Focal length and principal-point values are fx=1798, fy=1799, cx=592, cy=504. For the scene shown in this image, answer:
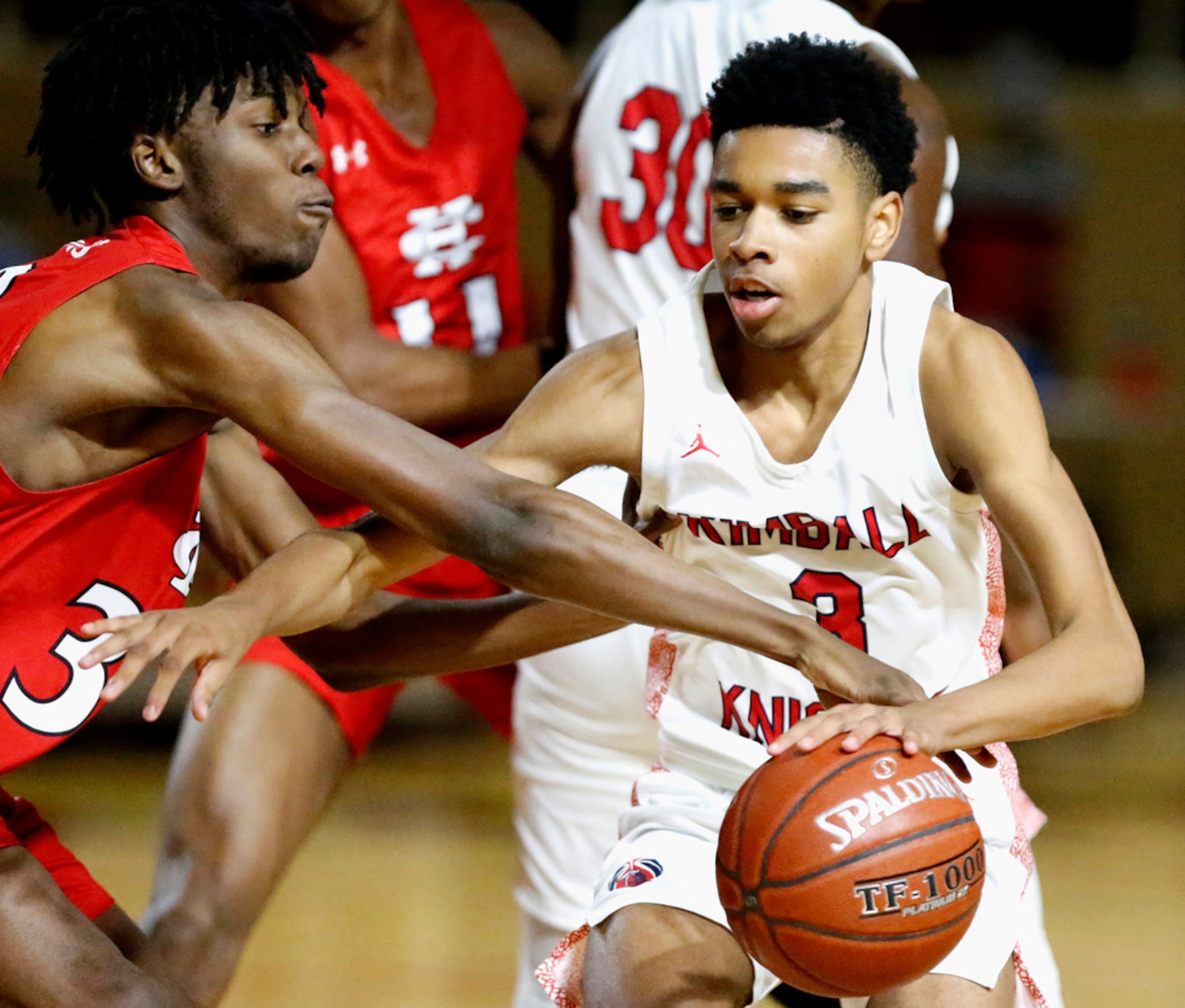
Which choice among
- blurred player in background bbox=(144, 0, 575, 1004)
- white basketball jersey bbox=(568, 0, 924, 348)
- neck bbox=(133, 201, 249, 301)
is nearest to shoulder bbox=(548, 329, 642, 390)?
neck bbox=(133, 201, 249, 301)

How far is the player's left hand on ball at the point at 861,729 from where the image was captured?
94.0 inches

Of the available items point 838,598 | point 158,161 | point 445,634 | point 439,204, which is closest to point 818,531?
point 838,598

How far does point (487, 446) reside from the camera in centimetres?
288

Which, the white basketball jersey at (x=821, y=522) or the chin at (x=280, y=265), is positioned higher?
the chin at (x=280, y=265)

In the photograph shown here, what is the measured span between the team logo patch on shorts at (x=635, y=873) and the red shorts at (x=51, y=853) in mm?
862

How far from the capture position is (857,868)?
2363 mm

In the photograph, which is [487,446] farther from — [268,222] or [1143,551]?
[1143,551]

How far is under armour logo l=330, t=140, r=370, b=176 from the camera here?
3947 millimetres

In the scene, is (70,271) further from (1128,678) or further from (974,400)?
(1128,678)

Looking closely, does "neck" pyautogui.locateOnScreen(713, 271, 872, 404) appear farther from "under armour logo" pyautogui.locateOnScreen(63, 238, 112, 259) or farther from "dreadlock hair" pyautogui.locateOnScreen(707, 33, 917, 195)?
"under armour logo" pyautogui.locateOnScreen(63, 238, 112, 259)

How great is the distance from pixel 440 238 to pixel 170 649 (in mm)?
1850

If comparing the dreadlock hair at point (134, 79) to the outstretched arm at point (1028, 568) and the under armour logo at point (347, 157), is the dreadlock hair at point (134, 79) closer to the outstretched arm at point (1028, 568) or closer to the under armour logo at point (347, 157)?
the under armour logo at point (347, 157)

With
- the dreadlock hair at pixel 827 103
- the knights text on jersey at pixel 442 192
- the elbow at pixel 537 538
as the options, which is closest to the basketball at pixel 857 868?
the elbow at pixel 537 538

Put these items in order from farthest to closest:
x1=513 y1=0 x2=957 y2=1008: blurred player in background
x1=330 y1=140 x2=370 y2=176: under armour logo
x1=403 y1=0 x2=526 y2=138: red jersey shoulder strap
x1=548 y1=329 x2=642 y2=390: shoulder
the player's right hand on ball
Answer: x1=403 y1=0 x2=526 y2=138: red jersey shoulder strap → x1=330 y1=140 x2=370 y2=176: under armour logo → x1=513 y1=0 x2=957 y2=1008: blurred player in background → x1=548 y1=329 x2=642 y2=390: shoulder → the player's right hand on ball
